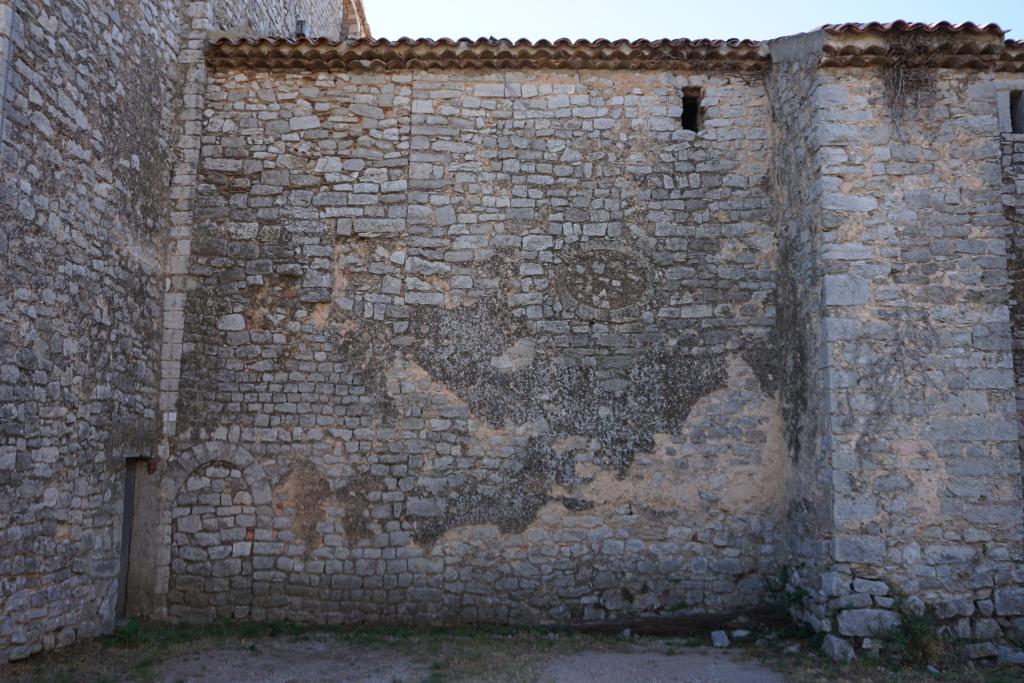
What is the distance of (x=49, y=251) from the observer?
19.0 feet

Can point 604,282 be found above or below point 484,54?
below

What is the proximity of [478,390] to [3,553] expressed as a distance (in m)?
3.80

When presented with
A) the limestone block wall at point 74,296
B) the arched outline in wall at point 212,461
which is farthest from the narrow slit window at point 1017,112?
the limestone block wall at point 74,296

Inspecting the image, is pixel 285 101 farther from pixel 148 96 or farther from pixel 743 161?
pixel 743 161

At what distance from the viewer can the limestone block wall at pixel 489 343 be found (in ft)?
23.5

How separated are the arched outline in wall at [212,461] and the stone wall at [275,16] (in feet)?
13.3

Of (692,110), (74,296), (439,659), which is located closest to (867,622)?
(439,659)

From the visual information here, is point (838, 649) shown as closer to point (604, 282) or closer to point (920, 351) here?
point (920, 351)

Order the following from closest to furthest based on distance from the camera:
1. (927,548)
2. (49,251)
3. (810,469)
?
(49,251), (927,548), (810,469)

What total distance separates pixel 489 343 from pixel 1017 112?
5398mm

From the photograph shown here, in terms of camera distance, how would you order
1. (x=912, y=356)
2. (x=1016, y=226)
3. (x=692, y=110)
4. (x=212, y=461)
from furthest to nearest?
(x=692, y=110) < (x=1016, y=226) < (x=212, y=461) < (x=912, y=356)

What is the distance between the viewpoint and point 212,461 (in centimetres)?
727

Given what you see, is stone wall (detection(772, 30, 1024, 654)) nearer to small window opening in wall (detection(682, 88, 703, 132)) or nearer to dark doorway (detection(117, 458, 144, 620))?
small window opening in wall (detection(682, 88, 703, 132))

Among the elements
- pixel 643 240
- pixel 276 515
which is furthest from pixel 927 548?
pixel 276 515
